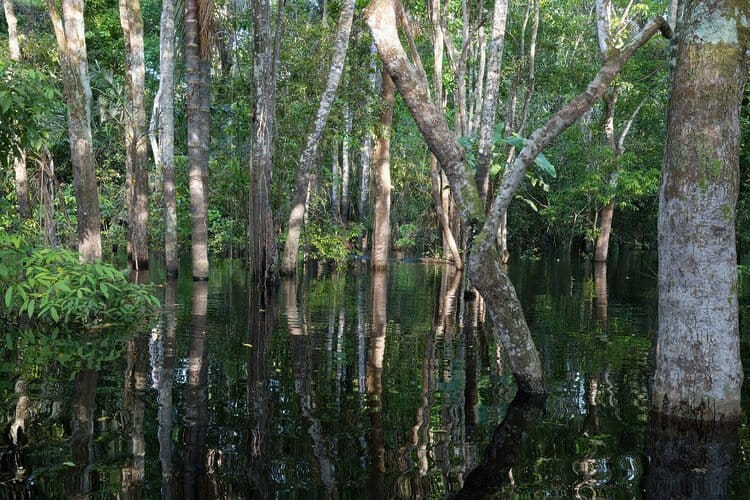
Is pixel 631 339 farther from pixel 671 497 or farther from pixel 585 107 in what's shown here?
pixel 671 497

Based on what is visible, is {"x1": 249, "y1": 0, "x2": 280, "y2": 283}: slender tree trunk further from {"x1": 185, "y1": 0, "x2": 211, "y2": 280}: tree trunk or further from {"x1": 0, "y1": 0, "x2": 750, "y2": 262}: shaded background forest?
{"x1": 185, "y1": 0, "x2": 211, "y2": 280}: tree trunk

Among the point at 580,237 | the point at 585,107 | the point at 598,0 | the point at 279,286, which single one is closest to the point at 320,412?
the point at 585,107

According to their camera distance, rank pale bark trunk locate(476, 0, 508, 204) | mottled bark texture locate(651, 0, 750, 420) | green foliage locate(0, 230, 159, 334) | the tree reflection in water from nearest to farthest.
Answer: the tree reflection in water, mottled bark texture locate(651, 0, 750, 420), green foliage locate(0, 230, 159, 334), pale bark trunk locate(476, 0, 508, 204)

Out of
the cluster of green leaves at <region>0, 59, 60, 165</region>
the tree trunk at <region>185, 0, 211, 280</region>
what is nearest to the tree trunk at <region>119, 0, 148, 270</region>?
the tree trunk at <region>185, 0, 211, 280</region>

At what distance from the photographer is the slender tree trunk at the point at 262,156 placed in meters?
16.9

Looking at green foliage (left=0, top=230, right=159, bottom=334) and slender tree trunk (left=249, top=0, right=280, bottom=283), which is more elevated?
slender tree trunk (left=249, top=0, right=280, bottom=283)

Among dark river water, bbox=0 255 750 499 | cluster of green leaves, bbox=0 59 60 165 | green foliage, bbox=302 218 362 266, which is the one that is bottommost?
dark river water, bbox=0 255 750 499

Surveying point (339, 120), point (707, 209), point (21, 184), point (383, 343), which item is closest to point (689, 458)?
point (707, 209)

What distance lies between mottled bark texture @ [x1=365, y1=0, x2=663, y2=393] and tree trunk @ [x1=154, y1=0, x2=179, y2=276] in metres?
14.0

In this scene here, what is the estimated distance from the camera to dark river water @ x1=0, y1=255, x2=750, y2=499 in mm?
4738

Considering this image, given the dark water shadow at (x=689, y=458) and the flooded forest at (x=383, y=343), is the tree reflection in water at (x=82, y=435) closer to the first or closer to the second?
the flooded forest at (x=383, y=343)

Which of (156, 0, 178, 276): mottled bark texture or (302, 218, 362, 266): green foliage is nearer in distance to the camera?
(156, 0, 178, 276): mottled bark texture

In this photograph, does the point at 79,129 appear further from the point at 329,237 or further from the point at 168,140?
the point at 329,237

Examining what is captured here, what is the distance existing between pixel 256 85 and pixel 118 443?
44.3 ft
